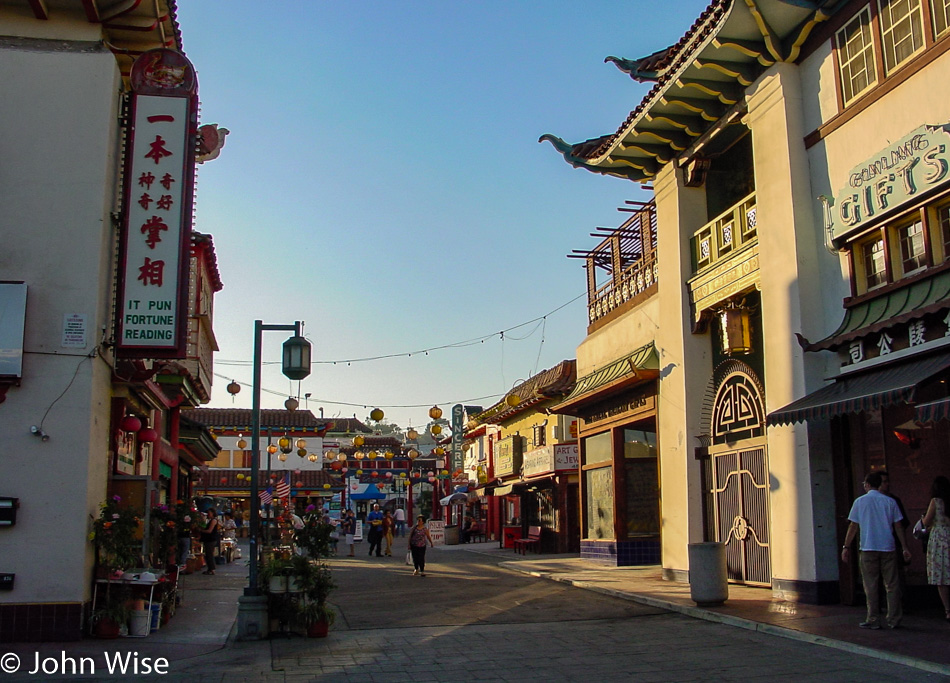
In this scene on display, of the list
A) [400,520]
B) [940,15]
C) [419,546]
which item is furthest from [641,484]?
[400,520]

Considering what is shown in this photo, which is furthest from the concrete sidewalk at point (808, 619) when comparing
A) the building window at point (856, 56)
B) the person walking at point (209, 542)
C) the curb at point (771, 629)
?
the person walking at point (209, 542)

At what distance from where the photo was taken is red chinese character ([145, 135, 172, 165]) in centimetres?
1212

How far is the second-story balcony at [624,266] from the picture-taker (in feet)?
65.8

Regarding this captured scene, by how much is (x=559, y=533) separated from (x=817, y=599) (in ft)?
59.8

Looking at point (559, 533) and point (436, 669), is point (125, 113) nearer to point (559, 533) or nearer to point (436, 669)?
point (436, 669)

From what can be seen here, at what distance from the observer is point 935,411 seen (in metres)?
8.99

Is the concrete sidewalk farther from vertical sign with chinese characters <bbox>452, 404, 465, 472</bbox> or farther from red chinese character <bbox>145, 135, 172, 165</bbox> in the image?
vertical sign with chinese characters <bbox>452, 404, 465, 472</bbox>

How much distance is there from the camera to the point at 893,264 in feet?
38.6

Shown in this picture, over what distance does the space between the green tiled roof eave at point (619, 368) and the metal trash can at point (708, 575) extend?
6.47 metres

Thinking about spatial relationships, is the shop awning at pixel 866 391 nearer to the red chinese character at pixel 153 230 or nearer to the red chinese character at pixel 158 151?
the red chinese character at pixel 153 230

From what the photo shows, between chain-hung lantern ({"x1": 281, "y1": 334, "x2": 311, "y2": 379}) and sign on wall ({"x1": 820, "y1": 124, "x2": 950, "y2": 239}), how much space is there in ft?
25.6

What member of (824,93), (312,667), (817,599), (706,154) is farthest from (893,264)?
(312,667)

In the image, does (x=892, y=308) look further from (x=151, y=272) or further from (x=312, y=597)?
(x=151, y=272)

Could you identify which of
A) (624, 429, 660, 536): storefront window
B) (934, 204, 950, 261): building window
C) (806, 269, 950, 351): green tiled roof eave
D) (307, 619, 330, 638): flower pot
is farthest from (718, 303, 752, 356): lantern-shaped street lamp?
(307, 619, 330, 638): flower pot
